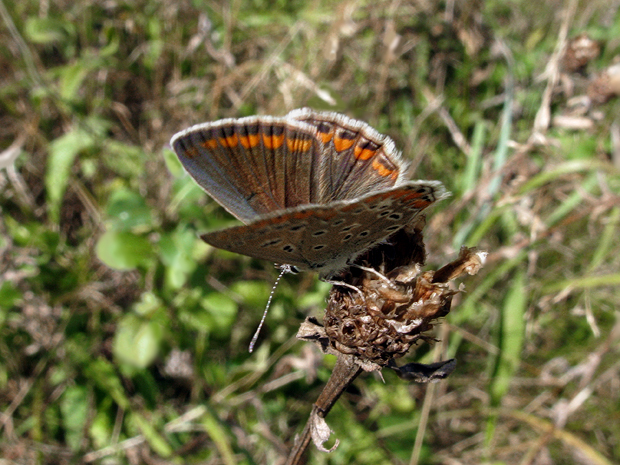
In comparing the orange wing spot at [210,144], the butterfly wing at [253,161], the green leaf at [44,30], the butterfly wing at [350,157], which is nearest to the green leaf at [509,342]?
the butterfly wing at [350,157]

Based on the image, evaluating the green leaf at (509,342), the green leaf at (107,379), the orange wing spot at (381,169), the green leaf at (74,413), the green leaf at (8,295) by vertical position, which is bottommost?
the green leaf at (74,413)

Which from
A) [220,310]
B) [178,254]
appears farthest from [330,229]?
[220,310]

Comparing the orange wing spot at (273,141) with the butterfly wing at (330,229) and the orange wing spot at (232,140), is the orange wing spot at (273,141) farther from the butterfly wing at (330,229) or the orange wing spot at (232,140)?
the butterfly wing at (330,229)

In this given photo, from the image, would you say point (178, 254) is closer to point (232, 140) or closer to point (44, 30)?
point (232, 140)

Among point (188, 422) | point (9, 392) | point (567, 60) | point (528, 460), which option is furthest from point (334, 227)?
point (567, 60)

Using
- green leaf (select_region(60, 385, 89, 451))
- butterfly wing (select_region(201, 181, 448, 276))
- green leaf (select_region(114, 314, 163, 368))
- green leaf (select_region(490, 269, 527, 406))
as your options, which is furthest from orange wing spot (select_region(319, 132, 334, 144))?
green leaf (select_region(60, 385, 89, 451))

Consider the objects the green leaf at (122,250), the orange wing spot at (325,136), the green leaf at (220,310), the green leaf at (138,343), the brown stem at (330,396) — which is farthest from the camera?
the green leaf at (220,310)

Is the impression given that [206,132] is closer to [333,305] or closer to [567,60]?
[333,305]
